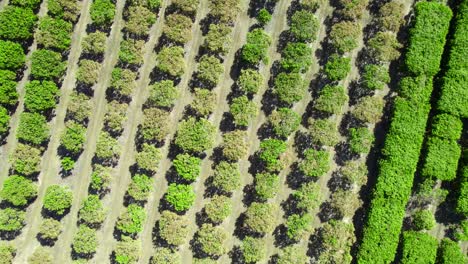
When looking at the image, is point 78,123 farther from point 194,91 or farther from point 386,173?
point 386,173

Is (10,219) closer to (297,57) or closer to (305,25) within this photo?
(297,57)

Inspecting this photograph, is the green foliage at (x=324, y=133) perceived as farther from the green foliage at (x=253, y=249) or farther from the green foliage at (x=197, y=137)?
the green foliage at (x=253, y=249)

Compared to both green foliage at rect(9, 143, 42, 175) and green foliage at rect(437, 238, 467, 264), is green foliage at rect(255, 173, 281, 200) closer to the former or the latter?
green foliage at rect(437, 238, 467, 264)

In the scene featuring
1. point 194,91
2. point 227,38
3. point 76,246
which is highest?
point 227,38

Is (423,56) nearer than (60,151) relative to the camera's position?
Yes

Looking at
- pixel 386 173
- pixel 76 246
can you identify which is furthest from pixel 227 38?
pixel 76 246

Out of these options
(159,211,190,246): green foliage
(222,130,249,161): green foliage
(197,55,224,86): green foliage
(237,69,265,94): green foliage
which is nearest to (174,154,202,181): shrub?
(222,130,249,161): green foliage
